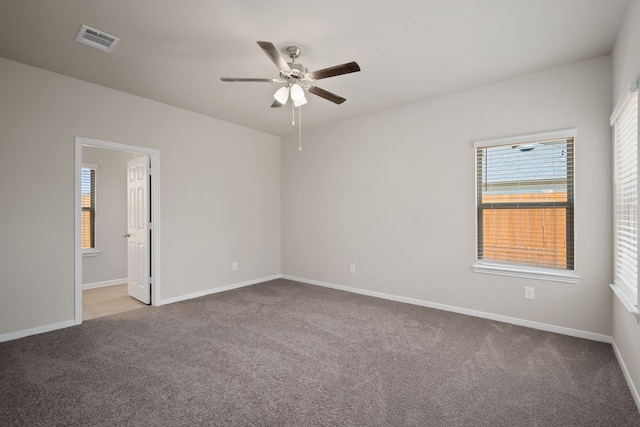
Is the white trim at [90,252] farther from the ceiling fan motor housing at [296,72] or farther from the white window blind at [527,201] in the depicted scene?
the white window blind at [527,201]

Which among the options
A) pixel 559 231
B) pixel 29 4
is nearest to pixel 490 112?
pixel 559 231

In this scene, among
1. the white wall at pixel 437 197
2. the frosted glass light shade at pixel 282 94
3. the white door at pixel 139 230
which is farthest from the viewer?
the white door at pixel 139 230

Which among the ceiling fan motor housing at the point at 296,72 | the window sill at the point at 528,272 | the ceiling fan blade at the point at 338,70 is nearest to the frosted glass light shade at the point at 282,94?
the ceiling fan motor housing at the point at 296,72

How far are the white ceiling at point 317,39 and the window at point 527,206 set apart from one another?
815 mm

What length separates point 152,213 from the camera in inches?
166

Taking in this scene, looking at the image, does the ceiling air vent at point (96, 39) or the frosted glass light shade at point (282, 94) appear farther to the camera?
the frosted glass light shade at point (282, 94)

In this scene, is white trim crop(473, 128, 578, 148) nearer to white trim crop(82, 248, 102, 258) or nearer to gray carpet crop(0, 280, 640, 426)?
gray carpet crop(0, 280, 640, 426)

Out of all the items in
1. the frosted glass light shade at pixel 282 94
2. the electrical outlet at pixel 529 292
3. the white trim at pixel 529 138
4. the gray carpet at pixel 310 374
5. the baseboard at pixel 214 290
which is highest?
the frosted glass light shade at pixel 282 94

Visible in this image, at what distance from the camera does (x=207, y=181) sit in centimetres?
479

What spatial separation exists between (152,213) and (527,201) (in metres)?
4.66

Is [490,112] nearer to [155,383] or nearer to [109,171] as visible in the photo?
[155,383]

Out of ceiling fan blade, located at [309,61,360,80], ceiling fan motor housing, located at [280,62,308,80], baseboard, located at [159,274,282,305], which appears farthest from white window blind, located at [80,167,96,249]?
ceiling fan blade, located at [309,61,360,80]

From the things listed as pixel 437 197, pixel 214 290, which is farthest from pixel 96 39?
pixel 437 197

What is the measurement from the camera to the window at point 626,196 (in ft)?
7.00
